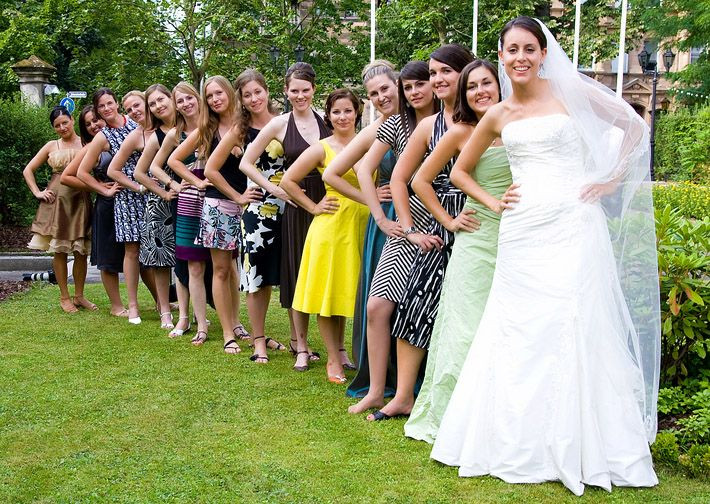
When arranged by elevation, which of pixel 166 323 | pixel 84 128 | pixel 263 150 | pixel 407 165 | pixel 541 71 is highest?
pixel 541 71

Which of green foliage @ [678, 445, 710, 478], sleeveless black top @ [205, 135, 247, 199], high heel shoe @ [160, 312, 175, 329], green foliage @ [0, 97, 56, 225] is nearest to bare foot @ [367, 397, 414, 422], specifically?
green foliage @ [678, 445, 710, 478]

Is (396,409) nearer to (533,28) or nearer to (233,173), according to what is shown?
(533,28)

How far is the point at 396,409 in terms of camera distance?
555cm

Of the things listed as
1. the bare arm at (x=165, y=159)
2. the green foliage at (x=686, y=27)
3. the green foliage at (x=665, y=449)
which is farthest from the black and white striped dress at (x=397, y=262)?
the green foliage at (x=686, y=27)

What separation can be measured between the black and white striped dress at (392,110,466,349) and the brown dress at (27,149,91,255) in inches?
218

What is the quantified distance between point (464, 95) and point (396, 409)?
1.99m

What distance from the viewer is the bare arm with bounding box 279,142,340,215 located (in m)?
6.49

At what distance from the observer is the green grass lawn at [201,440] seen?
432cm

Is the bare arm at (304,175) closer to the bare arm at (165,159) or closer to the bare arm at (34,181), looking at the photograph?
the bare arm at (165,159)

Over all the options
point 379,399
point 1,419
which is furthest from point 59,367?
point 379,399

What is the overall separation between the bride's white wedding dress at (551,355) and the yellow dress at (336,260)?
75.7 inches

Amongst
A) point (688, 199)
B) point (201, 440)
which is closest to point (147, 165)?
point (201, 440)

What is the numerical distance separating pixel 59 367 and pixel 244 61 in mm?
21393

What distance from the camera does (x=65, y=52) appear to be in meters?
37.8
